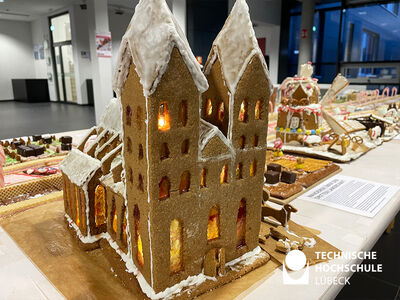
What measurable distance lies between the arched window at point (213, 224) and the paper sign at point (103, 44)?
5968mm

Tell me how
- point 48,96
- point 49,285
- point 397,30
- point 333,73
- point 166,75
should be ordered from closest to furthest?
point 166,75, point 49,285, point 397,30, point 333,73, point 48,96

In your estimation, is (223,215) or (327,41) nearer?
(223,215)

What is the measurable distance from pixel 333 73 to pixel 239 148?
37.4 feet

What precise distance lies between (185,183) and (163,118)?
29cm

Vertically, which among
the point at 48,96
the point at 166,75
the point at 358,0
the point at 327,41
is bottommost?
the point at 48,96

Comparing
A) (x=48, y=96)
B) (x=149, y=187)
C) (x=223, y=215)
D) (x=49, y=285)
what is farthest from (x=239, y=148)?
(x=48, y=96)

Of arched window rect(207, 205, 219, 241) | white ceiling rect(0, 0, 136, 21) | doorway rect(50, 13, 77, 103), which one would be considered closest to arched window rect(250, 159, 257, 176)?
arched window rect(207, 205, 219, 241)

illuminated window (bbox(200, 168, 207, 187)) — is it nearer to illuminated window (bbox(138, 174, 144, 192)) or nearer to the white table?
illuminated window (bbox(138, 174, 144, 192))

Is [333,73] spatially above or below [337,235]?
above

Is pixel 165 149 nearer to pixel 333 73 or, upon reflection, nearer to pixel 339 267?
pixel 339 267

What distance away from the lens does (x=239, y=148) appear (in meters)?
1.41

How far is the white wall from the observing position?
46.3 feet

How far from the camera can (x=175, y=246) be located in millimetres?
1320

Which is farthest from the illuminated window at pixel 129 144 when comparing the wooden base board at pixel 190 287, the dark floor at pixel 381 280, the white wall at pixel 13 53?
the white wall at pixel 13 53
